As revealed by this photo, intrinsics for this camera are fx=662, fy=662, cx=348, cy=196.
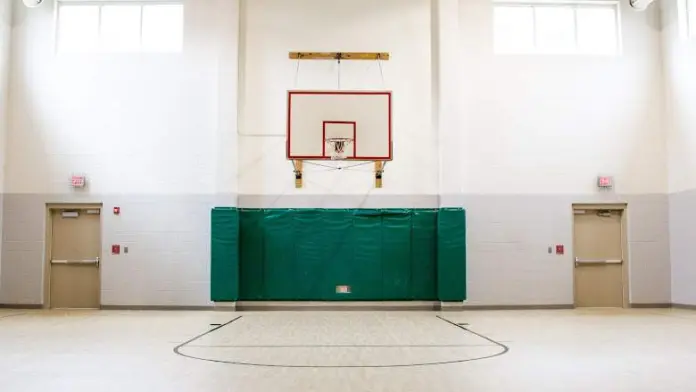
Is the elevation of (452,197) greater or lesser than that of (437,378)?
greater

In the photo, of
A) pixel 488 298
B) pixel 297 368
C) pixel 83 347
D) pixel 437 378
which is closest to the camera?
pixel 437 378

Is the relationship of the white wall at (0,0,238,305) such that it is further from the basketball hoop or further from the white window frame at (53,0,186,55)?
the basketball hoop

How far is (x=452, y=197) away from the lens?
14.1 metres

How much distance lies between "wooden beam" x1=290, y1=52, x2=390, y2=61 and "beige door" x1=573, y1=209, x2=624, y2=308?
542 centimetres

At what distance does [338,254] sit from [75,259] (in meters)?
5.62

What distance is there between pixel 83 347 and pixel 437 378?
476 centimetres

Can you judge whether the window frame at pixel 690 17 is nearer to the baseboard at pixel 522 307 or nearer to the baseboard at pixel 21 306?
the baseboard at pixel 522 307

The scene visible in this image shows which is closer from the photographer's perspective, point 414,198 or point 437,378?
point 437,378

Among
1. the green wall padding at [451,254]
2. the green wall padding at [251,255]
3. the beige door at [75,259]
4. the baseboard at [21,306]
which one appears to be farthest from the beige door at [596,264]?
the baseboard at [21,306]

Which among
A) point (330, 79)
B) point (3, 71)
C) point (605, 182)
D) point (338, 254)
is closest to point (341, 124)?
point (330, 79)

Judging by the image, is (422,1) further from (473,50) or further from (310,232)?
(310,232)

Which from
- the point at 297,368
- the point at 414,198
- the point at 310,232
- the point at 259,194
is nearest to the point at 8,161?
the point at 259,194

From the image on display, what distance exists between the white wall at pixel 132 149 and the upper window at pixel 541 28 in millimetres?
5843

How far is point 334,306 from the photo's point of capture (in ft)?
46.3
